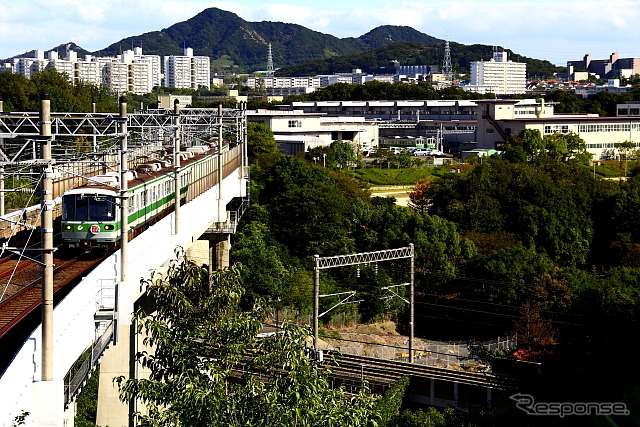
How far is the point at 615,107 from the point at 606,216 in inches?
1931

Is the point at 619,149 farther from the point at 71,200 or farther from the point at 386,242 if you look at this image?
the point at 71,200

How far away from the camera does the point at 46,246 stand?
8.93 m

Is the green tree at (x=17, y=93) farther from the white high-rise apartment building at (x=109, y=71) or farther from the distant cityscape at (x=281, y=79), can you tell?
the white high-rise apartment building at (x=109, y=71)

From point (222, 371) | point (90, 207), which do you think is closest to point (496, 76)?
point (90, 207)

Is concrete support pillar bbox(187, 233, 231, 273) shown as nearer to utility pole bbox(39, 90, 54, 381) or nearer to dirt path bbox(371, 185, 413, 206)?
dirt path bbox(371, 185, 413, 206)

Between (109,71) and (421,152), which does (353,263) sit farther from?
(109,71)

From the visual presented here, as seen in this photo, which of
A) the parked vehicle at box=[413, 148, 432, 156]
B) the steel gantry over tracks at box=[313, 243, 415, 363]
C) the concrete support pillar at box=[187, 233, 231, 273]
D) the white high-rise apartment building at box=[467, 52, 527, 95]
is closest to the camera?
the steel gantry over tracks at box=[313, 243, 415, 363]

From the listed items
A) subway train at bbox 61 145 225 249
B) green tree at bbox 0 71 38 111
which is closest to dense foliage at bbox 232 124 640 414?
subway train at bbox 61 145 225 249

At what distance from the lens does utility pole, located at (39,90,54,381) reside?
8922mm

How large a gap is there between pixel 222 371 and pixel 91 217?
26.6 ft

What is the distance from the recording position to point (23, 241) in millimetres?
17484

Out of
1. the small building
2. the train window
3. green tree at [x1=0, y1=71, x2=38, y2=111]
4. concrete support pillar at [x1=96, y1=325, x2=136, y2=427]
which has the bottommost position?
concrete support pillar at [x1=96, y1=325, x2=136, y2=427]

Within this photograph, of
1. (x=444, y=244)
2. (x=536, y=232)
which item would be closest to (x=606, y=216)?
(x=536, y=232)

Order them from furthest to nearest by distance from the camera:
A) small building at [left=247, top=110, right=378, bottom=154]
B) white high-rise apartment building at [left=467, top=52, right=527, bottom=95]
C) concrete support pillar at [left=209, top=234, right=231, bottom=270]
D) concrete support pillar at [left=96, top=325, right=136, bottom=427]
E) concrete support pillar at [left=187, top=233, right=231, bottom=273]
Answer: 1. white high-rise apartment building at [left=467, top=52, right=527, bottom=95]
2. small building at [left=247, top=110, right=378, bottom=154]
3. concrete support pillar at [left=209, top=234, right=231, bottom=270]
4. concrete support pillar at [left=187, top=233, right=231, bottom=273]
5. concrete support pillar at [left=96, top=325, right=136, bottom=427]
